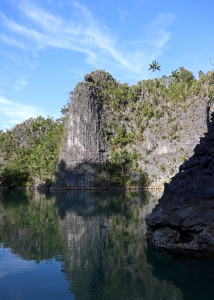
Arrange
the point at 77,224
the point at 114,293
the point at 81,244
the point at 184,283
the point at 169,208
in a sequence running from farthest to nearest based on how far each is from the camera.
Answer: the point at 77,224 → the point at 81,244 → the point at 169,208 → the point at 184,283 → the point at 114,293

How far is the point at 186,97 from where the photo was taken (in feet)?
274

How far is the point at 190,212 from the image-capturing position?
56.0 ft

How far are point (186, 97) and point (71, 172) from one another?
3464 cm

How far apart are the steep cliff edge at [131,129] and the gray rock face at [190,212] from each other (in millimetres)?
54714

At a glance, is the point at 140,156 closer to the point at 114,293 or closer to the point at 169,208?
the point at 169,208

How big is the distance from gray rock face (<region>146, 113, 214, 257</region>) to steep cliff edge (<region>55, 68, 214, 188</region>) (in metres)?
54.7

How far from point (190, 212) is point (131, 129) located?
71.5 m

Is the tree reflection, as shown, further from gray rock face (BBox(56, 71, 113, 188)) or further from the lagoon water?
gray rock face (BBox(56, 71, 113, 188))

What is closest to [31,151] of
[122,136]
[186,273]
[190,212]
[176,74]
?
[122,136]

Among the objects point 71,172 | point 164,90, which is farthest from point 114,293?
point 164,90

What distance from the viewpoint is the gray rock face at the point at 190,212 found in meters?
16.6

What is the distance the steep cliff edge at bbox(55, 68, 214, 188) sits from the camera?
77.3 m

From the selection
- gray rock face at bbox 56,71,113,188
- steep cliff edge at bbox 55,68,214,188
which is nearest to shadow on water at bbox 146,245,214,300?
steep cliff edge at bbox 55,68,214,188

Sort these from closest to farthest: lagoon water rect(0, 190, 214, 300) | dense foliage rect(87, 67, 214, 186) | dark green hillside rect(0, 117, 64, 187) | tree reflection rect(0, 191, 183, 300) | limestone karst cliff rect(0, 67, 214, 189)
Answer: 1. lagoon water rect(0, 190, 214, 300)
2. tree reflection rect(0, 191, 183, 300)
3. limestone karst cliff rect(0, 67, 214, 189)
4. dense foliage rect(87, 67, 214, 186)
5. dark green hillside rect(0, 117, 64, 187)
